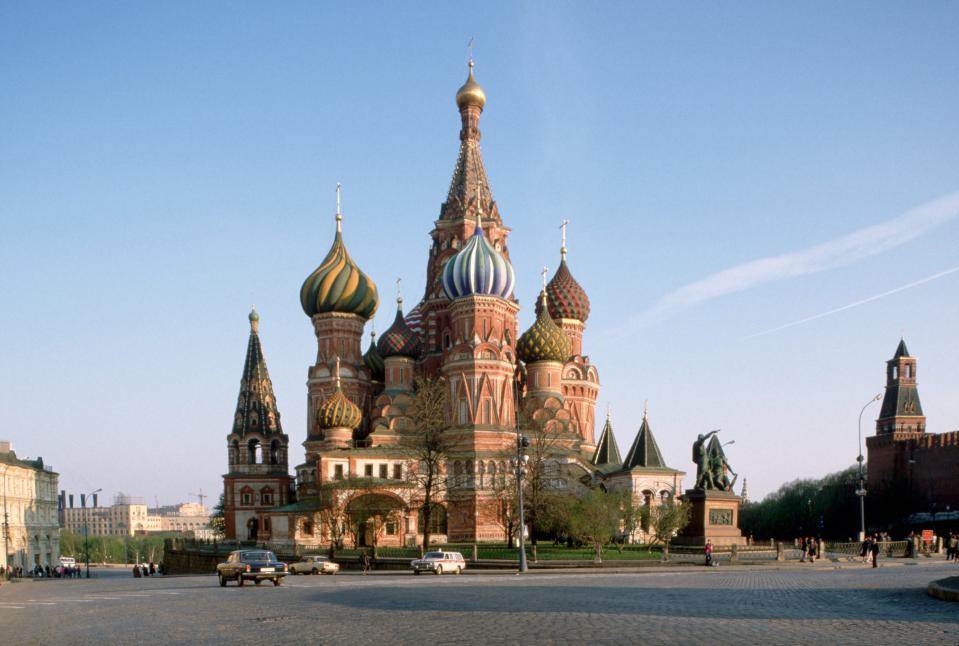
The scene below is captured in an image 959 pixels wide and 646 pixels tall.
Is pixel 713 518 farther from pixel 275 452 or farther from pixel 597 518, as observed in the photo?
pixel 275 452

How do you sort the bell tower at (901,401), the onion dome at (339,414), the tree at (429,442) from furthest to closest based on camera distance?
the bell tower at (901,401), the onion dome at (339,414), the tree at (429,442)

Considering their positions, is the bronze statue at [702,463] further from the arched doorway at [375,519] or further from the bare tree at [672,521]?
the arched doorway at [375,519]

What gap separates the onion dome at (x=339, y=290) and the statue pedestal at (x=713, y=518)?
32.5 meters

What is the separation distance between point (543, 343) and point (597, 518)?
90.5 ft

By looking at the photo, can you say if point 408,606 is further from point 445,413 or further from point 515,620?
point 445,413

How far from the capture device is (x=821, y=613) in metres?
15.8

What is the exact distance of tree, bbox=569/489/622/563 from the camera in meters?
42.1

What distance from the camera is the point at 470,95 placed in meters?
76.8

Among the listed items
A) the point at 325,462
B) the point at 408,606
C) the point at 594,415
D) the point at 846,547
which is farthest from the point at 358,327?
the point at 408,606

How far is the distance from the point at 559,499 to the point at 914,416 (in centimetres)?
6932

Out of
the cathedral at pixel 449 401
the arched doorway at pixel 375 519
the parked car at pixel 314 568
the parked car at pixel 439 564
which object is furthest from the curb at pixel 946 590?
the arched doorway at pixel 375 519

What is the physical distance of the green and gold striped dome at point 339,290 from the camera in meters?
70.5

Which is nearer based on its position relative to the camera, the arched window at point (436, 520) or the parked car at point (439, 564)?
the parked car at point (439, 564)

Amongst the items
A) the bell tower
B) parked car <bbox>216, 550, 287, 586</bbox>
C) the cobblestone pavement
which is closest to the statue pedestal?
the cobblestone pavement
